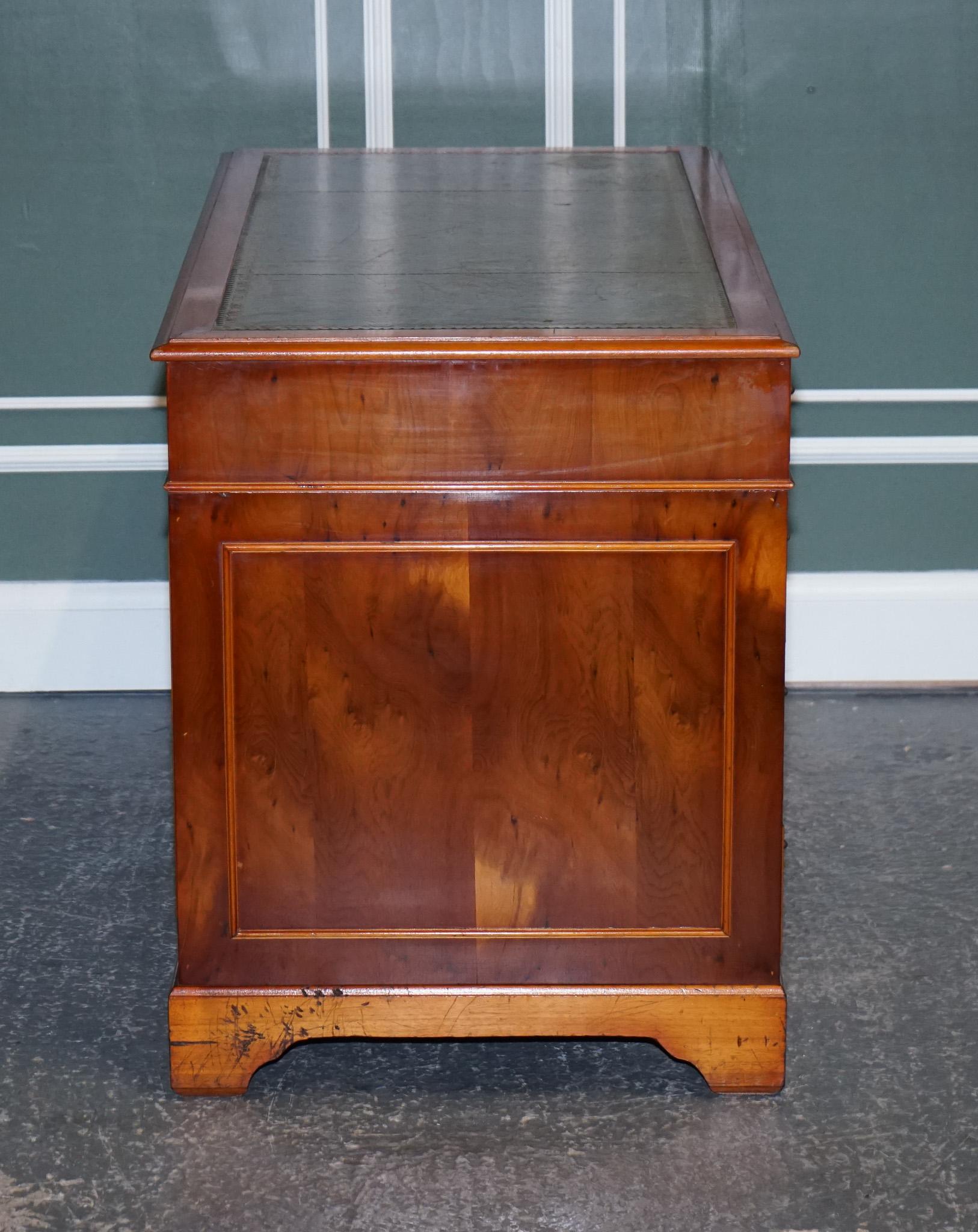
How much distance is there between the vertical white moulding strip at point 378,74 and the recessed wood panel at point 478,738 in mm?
2230

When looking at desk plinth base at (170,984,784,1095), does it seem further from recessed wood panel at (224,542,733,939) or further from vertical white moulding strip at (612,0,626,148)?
vertical white moulding strip at (612,0,626,148)

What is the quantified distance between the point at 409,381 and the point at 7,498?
2548 mm

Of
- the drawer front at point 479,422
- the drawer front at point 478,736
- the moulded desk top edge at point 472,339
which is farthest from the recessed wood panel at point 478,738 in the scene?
the moulded desk top edge at point 472,339

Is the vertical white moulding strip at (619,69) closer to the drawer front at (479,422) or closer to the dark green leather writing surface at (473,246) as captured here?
the dark green leather writing surface at (473,246)

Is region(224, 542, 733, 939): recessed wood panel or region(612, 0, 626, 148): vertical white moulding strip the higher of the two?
region(612, 0, 626, 148): vertical white moulding strip

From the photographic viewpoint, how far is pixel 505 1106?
2309 millimetres

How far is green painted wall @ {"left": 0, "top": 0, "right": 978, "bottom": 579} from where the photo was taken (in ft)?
13.4

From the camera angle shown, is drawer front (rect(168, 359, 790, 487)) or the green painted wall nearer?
drawer front (rect(168, 359, 790, 487))

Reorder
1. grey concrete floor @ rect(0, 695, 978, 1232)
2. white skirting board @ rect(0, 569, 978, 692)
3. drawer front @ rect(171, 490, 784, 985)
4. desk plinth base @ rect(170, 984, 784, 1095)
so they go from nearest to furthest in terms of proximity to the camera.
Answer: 1. grey concrete floor @ rect(0, 695, 978, 1232)
2. drawer front @ rect(171, 490, 784, 985)
3. desk plinth base @ rect(170, 984, 784, 1095)
4. white skirting board @ rect(0, 569, 978, 692)

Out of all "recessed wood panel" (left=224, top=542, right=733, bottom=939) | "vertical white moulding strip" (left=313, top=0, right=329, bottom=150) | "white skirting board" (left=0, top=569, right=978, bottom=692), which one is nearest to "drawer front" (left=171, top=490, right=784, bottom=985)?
"recessed wood panel" (left=224, top=542, right=733, bottom=939)

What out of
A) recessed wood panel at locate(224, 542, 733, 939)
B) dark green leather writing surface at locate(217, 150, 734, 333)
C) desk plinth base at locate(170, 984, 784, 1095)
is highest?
dark green leather writing surface at locate(217, 150, 734, 333)

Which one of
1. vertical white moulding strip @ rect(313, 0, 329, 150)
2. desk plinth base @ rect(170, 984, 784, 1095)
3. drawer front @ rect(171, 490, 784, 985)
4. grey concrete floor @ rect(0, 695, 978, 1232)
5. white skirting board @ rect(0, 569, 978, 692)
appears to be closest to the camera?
grey concrete floor @ rect(0, 695, 978, 1232)

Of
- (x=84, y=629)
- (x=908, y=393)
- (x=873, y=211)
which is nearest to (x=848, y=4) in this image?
(x=873, y=211)

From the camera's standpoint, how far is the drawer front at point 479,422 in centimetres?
212
